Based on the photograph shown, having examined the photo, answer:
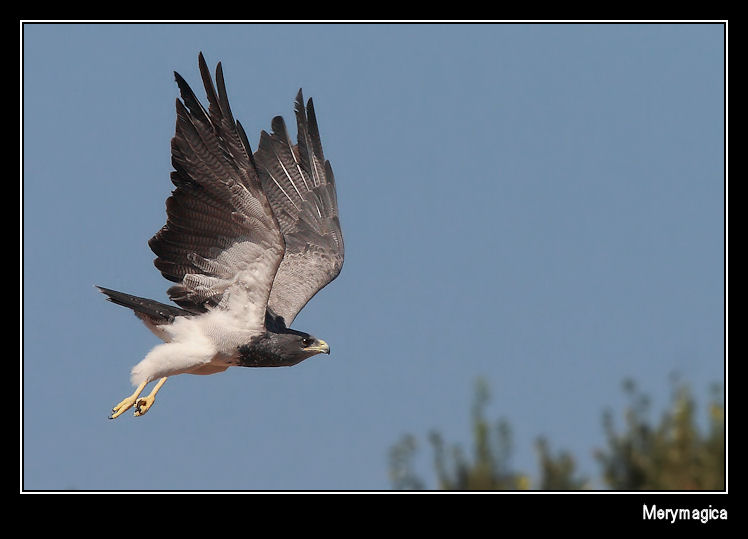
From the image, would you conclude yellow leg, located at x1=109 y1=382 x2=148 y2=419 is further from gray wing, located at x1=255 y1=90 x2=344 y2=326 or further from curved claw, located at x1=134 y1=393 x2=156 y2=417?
gray wing, located at x1=255 y1=90 x2=344 y2=326

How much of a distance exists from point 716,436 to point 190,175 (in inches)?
224

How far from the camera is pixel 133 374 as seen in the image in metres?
12.4

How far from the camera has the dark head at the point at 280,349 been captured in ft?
40.9

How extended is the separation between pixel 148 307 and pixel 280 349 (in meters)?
1.46

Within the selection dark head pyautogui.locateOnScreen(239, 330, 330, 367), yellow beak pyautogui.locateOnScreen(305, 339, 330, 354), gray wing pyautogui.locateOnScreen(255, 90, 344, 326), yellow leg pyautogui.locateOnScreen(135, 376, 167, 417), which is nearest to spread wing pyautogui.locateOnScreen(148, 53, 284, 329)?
dark head pyautogui.locateOnScreen(239, 330, 330, 367)

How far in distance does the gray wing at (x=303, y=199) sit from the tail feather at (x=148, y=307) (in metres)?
2.30

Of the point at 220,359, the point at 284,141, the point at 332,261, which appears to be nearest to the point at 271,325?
the point at 220,359

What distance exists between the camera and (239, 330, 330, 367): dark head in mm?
12461

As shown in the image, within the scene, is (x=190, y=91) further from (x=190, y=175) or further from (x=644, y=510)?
(x=644, y=510)

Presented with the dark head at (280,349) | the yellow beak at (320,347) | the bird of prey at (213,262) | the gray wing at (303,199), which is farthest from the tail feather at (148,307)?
the gray wing at (303,199)

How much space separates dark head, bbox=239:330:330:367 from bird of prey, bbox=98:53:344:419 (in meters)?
0.01

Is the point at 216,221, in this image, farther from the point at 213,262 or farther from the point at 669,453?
the point at 669,453

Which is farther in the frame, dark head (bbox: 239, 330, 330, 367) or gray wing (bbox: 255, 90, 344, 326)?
gray wing (bbox: 255, 90, 344, 326)

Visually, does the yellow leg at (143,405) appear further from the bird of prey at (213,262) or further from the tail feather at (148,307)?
the tail feather at (148,307)
